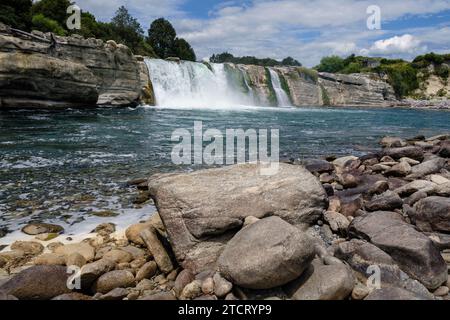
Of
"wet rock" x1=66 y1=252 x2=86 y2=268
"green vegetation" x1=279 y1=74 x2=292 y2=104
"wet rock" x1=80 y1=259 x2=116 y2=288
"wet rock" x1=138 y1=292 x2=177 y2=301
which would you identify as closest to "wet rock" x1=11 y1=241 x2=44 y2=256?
"wet rock" x1=66 y1=252 x2=86 y2=268

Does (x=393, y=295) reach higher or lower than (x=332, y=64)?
lower

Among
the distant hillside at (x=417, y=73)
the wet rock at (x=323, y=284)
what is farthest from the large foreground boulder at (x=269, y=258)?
the distant hillside at (x=417, y=73)

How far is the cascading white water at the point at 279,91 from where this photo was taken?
4979 centimetres

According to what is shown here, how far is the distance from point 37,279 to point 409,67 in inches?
4028

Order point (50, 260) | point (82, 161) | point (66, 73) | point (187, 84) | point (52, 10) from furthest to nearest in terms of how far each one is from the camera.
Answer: point (52, 10) < point (187, 84) < point (66, 73) < point (82, 161) < point (50, 260)

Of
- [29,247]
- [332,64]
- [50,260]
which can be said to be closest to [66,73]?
[29,247]

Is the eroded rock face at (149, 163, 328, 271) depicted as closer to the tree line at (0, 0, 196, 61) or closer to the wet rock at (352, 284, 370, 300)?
the wet rock at (352, 284, 370, 300)

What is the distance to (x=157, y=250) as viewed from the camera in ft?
→ 14.3

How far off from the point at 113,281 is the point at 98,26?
55979 mm

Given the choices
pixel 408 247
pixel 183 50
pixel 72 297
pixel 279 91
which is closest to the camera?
pixel 72 297

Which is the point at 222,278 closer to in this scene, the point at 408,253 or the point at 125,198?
the point at 408,253

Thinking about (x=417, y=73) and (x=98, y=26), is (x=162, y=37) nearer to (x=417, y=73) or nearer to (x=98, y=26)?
(x=98, y=26)

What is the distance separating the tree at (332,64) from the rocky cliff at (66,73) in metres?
89.7
